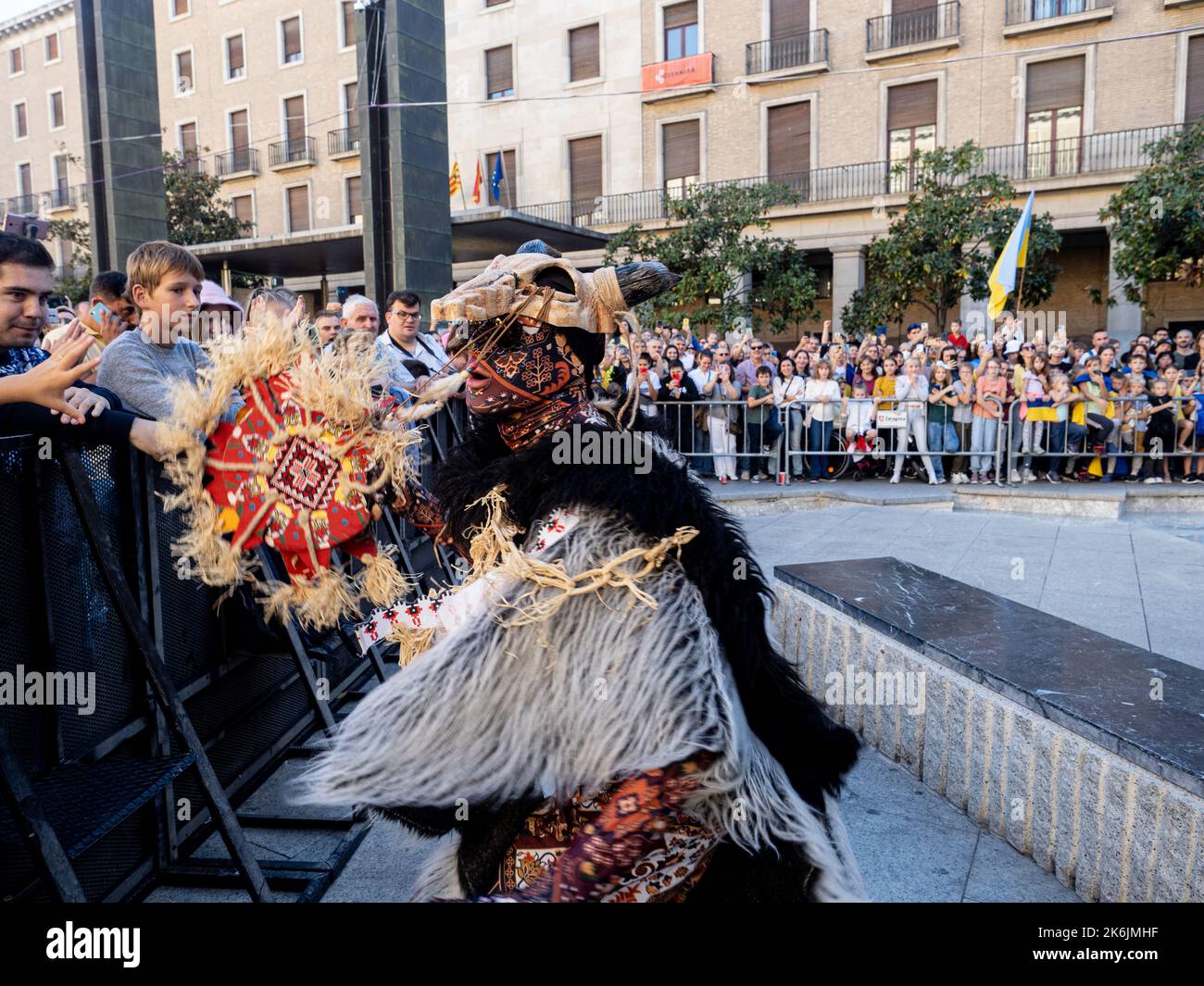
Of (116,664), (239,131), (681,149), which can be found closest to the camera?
(116,664)

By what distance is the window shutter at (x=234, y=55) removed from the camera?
3595 cm

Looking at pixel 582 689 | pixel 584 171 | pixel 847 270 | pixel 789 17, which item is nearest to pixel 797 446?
pixel 582 689

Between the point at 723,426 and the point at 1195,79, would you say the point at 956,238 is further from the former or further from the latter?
the point at 723,426

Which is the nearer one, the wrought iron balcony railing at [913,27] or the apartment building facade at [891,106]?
the apartment building facade at [891,106]

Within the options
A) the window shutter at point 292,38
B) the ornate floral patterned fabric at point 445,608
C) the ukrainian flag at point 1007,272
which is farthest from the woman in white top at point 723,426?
the window shutter at point 292,38

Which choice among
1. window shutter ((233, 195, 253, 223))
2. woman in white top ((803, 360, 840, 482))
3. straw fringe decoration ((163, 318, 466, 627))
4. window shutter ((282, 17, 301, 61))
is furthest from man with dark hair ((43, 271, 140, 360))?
window shutter ((233, 195, 253, 223))

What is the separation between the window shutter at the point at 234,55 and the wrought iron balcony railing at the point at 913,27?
25.3 m

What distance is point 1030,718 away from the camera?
9.58ft

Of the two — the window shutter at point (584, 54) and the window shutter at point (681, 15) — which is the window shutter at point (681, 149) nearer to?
the window shutter at point (681, 15)

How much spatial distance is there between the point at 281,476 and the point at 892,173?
69.6 feet

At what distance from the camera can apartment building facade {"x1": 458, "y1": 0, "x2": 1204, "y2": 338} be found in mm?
22688
